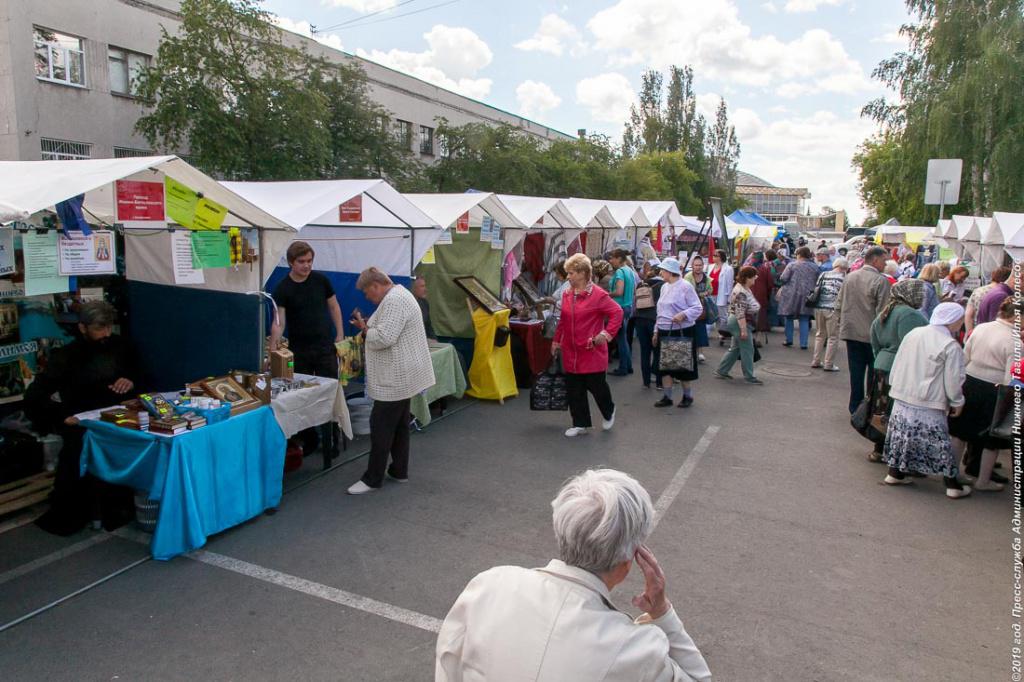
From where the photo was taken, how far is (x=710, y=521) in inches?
195

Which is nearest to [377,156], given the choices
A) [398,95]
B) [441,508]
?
[398,95]

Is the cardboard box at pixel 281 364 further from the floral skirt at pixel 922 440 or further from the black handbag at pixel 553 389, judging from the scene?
the floral skirt at pixel 922 440

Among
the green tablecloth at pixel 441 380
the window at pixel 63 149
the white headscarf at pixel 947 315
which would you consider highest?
the window at pixel 63 149

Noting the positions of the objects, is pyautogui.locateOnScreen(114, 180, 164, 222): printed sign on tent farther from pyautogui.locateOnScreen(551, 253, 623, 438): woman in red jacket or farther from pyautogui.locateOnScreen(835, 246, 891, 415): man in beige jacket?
pyautogui.locateOnScreen(835, 246, 891, 415): man in beige jacket

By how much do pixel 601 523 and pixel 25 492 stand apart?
4811 mm

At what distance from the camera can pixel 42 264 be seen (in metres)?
4.23

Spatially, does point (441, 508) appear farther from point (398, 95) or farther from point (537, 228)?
point (398, 95)

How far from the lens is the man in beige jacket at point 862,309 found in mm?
7168

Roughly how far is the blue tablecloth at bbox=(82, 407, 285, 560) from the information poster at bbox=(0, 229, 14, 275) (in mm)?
1054

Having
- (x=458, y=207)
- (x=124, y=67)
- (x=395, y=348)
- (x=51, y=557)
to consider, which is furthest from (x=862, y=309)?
(x=124, y=67)

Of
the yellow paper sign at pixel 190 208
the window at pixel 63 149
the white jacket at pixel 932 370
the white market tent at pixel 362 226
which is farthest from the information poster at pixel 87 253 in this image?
the window at pixel 63 149

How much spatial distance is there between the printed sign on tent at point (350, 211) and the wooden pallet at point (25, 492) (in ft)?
11.9

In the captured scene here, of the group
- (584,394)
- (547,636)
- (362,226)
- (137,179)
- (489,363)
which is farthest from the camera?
(489,363)

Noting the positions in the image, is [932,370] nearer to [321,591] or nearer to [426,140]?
[321,591]
